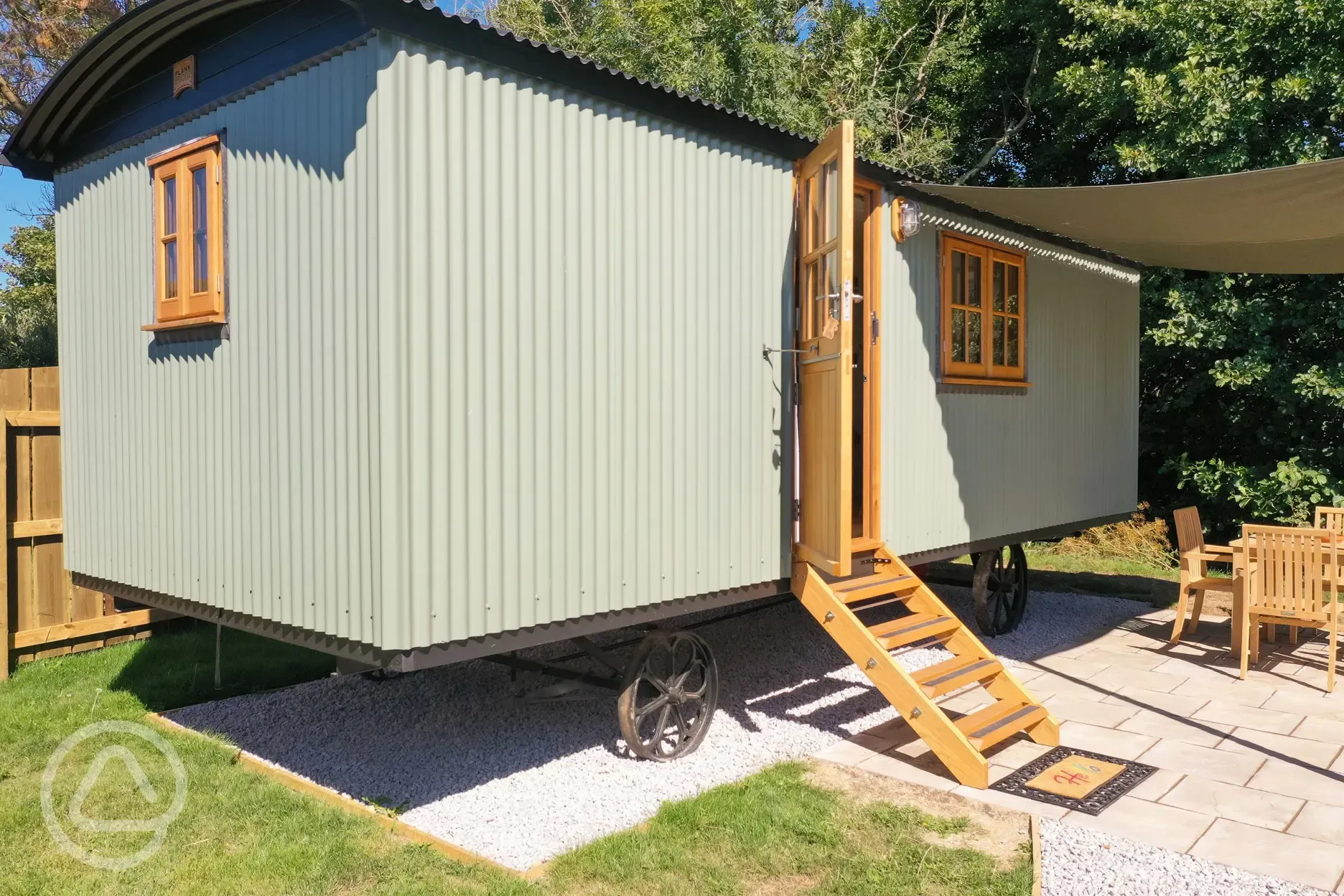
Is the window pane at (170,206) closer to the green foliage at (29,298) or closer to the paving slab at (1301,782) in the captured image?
the paving slab at (1301,782)

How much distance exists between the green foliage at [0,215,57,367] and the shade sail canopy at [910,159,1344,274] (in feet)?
27.9

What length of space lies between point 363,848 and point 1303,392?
940 centimetres

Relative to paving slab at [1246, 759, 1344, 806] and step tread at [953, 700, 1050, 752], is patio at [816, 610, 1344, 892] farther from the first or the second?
step tread at [953, 700, 1050, 752]

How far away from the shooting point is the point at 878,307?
541 centimetres

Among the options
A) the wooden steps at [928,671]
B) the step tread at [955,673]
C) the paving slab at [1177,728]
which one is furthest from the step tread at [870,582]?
the paving slab at [1177,728]

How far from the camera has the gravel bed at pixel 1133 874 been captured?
3.22 meters

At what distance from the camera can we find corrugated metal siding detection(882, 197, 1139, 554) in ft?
18.7

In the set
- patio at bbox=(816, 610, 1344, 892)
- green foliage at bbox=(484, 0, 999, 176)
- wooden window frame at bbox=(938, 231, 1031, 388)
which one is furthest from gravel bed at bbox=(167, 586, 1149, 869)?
green foliage at bbox=(484, 0, 999, 176)

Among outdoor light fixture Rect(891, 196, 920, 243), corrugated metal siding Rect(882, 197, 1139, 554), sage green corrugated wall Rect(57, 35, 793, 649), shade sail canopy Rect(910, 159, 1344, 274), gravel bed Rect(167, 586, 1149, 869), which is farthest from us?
corrugated metal siding Rect(882, 197, 1139, 554)

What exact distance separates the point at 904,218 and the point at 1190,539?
125 inches

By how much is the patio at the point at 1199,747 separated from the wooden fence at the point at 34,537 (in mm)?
4667

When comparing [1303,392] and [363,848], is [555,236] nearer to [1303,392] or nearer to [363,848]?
[363,848]

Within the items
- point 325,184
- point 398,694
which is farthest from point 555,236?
point 398,694

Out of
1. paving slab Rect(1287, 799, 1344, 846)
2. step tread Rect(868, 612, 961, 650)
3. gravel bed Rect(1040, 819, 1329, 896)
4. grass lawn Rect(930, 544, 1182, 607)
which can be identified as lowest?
grass lawn Rect(930, 544, 1182, 607)
